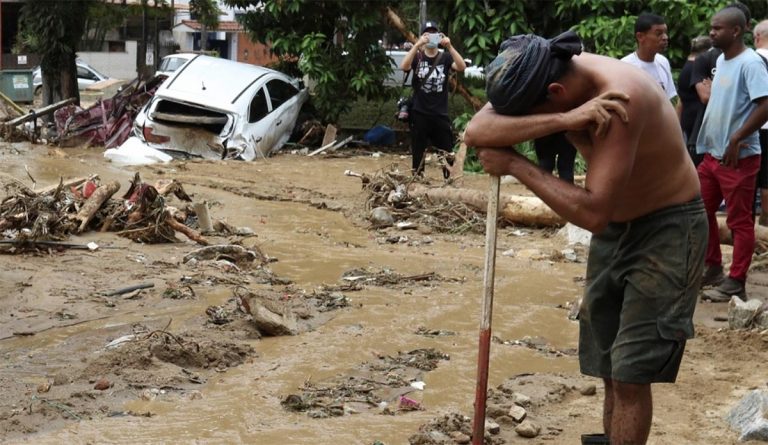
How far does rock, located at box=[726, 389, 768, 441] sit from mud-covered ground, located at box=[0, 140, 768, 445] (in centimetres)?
7

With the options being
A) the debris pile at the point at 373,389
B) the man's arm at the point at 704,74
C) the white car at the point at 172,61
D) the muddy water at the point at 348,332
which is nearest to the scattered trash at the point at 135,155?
the muddy water at the point at 348,332

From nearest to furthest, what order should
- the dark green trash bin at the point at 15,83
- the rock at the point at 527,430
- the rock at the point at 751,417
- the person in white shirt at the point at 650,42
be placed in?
1. the rock at the point at 751,417
2. the rock at the point at 527,430
3. the person in white shirt at the point at 650,42
4. the dark green trash bin at the point at 15,83

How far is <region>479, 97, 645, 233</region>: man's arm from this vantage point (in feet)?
11.0

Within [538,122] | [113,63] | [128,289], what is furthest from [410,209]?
[113,63]

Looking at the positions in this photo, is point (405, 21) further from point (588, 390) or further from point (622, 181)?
point (622, 181)

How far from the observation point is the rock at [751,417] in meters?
4.46

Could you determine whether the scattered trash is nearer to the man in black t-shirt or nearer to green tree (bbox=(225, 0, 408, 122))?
green tree (bbox=(225, 0, 408, 122))

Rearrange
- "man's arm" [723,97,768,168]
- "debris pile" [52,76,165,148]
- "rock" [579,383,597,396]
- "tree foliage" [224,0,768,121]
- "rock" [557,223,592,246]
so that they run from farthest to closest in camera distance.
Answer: "debris pile" [52,76,165,148] → "tree foliage" [224,0,768,121] → "rock" [557,223,592,246] → "man's arm" [723,97,768,168] → "rock" [579,383,597,396]

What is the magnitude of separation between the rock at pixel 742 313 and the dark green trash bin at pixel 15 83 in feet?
67.6

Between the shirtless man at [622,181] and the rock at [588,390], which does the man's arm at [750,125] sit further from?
the shirtless man at [622,181]

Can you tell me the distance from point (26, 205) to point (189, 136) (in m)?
7.48

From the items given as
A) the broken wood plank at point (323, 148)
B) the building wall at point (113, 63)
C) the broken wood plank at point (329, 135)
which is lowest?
the building wall at point (113, 63)

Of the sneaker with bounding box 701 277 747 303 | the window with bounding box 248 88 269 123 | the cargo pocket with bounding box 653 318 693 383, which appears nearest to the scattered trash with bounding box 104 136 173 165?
the window with bounding box 248 88 269 123

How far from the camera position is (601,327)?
382cm
